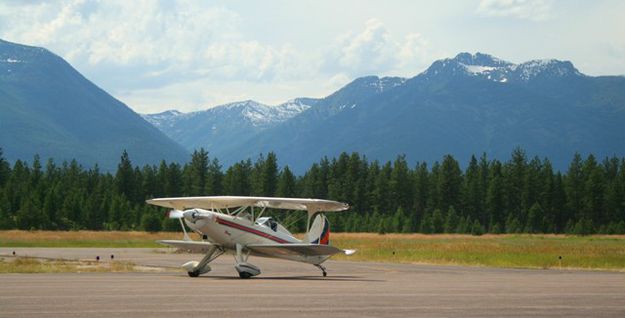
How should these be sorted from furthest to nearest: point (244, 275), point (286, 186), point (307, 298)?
point (286, 186) < point (244, 275) < point (307, 298)

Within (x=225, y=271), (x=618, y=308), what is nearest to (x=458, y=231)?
(x=225, y=271)

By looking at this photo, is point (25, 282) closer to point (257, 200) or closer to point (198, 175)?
point (257, 200)

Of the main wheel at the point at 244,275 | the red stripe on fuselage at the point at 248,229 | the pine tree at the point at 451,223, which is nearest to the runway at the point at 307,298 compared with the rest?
the main wheel at the point at 244,275

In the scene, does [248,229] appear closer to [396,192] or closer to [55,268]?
[55,268]

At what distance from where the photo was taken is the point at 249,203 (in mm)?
31719

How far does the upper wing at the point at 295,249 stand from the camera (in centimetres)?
3156

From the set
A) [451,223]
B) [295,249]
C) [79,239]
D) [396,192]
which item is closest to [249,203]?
[295,249]

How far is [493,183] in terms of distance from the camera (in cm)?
12850

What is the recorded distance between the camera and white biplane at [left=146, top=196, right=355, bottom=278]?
100 ft

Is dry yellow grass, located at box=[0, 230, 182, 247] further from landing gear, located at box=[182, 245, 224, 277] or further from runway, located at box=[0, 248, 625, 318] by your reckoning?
runway, located at box=[0, 248, 625, 318]

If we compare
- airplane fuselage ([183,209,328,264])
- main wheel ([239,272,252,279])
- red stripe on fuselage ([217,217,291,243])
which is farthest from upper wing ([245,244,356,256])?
main wheel ([239,272,252,279])

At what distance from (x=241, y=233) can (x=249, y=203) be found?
3.60 ft

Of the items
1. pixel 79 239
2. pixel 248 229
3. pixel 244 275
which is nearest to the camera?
pixel 244 275

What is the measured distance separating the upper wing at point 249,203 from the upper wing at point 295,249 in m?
1.51
